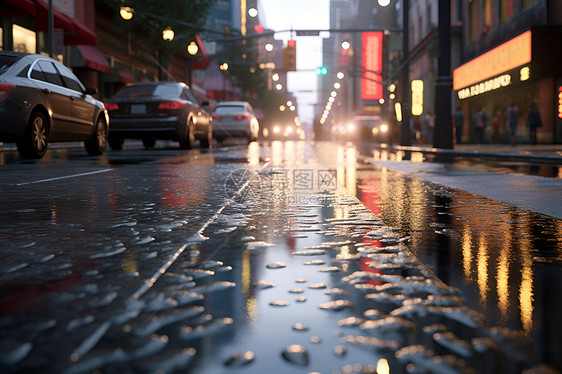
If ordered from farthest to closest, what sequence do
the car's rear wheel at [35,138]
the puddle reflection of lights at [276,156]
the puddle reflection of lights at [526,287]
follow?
the puddle reflection of lights at [276,156] < the car's rear wheel at [35,138] < the puddle reflection of lights at [526,287]

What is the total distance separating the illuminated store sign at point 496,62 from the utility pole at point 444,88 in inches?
136

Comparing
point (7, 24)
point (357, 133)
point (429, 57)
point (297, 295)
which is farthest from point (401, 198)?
point (357, 133)

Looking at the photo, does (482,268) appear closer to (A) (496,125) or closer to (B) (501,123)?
(A) (496,125)

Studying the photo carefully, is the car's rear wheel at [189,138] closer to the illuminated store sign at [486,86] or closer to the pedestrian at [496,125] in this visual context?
the illuminated store sign at [486,86]

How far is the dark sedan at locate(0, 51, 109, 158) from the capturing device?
34.1 feet

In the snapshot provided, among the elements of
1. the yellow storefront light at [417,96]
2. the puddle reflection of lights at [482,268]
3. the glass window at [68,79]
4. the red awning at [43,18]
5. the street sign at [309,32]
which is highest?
the street sign at [309,32]

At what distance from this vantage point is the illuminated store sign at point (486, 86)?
26859mm

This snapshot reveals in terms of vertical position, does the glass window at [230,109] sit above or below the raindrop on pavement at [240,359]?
above

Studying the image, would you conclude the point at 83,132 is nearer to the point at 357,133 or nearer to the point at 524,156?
the point at 524,156

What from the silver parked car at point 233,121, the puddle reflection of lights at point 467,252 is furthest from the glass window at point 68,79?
Answer: the silver parked car at point 233,121

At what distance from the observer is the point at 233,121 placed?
2791 cm

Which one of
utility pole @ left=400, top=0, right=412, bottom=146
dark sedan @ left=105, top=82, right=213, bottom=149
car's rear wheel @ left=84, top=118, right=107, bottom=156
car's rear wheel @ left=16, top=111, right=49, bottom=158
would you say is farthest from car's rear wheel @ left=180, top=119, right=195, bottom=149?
utility pole @ left=400, top=0, right=412, bottom=146

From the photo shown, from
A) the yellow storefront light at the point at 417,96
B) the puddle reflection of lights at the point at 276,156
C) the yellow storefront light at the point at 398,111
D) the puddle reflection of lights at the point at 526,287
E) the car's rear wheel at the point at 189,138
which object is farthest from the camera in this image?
the yellow storefront light at the point at 398,111

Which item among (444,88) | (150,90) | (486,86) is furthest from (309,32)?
(150,90)
